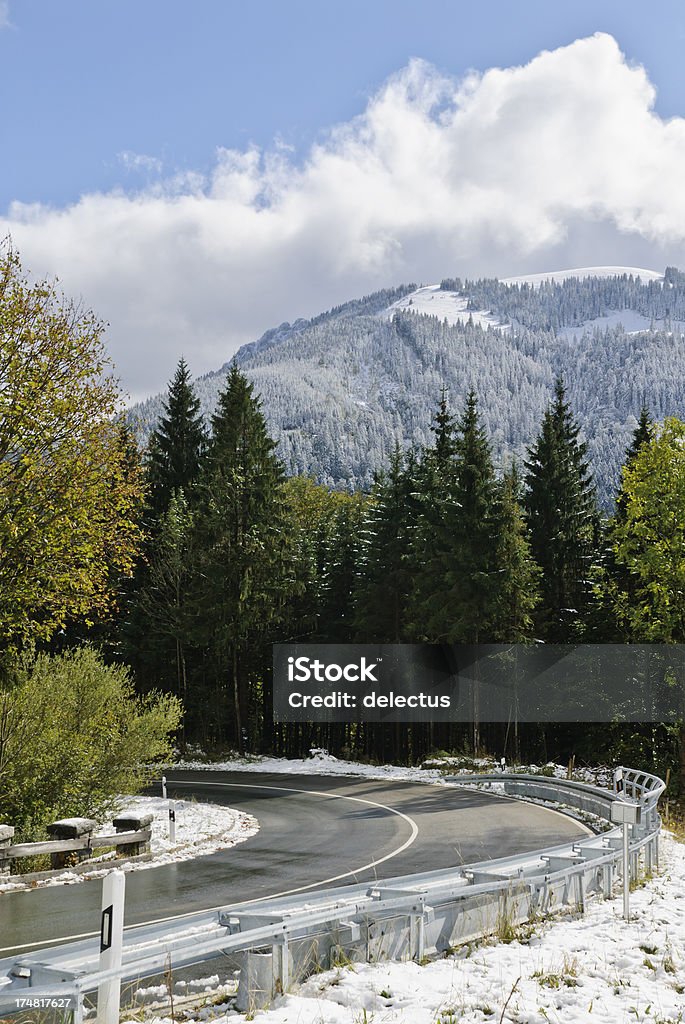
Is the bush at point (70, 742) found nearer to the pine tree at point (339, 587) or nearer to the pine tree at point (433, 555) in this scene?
the pine tree at point (433, 555)

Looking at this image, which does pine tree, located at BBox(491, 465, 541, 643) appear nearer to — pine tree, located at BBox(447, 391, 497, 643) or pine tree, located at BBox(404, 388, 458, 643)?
pine tree, located at BBox(447, 391, 497, 643)

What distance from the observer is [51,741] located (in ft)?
65.9

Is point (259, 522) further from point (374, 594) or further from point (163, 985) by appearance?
point (163, 985)

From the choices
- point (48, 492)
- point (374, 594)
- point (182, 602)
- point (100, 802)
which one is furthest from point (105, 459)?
point (182, 602)

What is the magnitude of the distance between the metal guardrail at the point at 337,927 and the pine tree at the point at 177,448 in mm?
50479

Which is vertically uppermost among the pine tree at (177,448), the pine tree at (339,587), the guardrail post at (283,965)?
the pine tree at (177,448)

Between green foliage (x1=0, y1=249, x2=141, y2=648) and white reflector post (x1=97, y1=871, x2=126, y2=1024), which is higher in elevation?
green foliage (x1=0, y1=249, x2=141, y2=648)

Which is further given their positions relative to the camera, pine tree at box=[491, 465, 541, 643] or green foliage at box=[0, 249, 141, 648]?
pine tree at box=[491, 465, 541, 643]

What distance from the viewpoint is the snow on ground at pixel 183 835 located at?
1778cm

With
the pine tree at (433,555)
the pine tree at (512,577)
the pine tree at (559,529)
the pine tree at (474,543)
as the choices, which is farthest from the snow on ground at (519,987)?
the pine tree at (559,529)

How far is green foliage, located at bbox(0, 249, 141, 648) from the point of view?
62.9ft

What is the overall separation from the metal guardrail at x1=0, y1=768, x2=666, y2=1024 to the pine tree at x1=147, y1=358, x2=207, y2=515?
166 ft

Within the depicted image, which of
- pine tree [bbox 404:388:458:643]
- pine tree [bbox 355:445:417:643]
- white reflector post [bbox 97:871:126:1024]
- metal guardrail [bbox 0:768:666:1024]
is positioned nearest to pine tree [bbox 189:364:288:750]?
pine tree [bbox 355:445:417:643]

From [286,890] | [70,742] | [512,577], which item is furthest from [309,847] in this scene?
[512,577]
